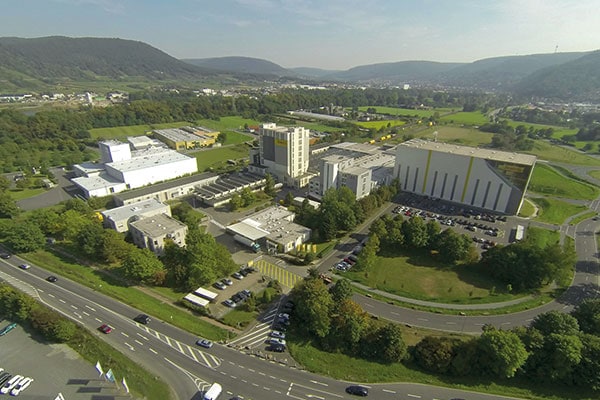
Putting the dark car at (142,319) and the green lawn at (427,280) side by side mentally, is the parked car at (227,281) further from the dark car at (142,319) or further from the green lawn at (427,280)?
the green lawn at (427,280)

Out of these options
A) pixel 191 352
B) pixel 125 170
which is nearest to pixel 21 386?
pixel 191 352

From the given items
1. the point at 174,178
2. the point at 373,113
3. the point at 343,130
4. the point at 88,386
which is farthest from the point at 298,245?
the point at 373,113

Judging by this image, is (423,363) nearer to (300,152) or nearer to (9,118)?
(300,152)

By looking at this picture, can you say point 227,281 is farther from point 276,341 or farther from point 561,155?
point 561,155

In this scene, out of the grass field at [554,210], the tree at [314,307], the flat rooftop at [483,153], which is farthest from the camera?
the flat rooftop at [483,153]

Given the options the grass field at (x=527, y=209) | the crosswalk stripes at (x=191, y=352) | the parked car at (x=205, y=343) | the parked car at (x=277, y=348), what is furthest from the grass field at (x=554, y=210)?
the crosswalk stripes at (x=191, y=352)

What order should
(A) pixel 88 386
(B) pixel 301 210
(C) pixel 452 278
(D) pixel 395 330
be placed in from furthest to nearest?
(B) pixel 301 210, (C) pixel 452 278, (D) pixel 395 330, (A) pixel 88 386
